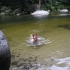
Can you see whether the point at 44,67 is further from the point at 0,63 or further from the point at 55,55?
the point at 0,63

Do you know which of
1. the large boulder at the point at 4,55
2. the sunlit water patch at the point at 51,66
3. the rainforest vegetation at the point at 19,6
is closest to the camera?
the large boulder at the point at 4,55

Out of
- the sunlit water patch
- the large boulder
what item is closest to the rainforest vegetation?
the sunlit water patch

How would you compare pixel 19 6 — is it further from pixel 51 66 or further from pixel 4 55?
pixel 4 55

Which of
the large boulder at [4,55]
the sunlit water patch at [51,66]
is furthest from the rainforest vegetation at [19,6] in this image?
the large boulder at [4,55]

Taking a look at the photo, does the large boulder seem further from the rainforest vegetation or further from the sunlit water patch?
the rainforest vegetation

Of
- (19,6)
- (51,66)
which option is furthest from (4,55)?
(19,6)

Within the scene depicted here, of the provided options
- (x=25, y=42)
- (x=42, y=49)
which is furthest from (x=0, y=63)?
(x=25, y=42)

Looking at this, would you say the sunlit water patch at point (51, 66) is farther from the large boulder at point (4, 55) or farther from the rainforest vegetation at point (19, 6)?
the rainforest vegetation at point (19, 6)

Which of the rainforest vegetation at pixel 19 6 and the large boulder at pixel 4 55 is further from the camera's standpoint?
the rainforest vegetation at pixel 19 6

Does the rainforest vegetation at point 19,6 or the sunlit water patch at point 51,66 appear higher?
the sunlit water patch at point 51,66

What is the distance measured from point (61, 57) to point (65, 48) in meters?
1.15

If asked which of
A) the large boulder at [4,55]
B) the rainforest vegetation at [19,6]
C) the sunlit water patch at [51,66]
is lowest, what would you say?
the rainforest vegetation at [19,6]

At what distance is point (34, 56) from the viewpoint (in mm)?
6820

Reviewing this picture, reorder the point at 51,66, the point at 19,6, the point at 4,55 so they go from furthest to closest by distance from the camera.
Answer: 1. the point at 19,6
2. the point at 51,66
3. the point at 4,55
